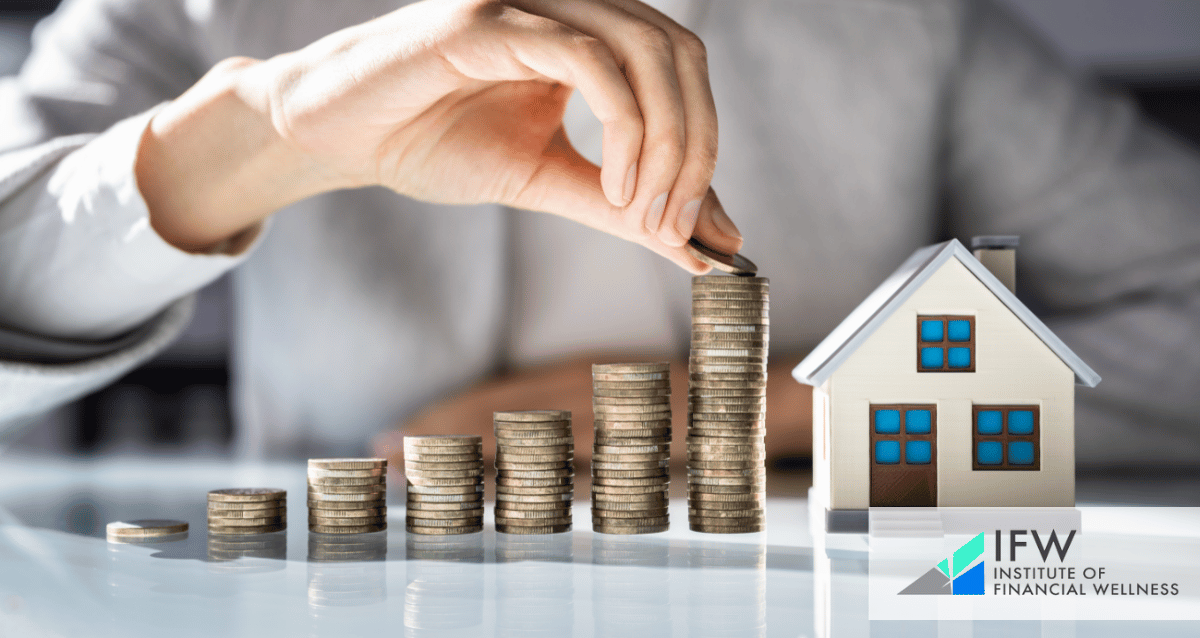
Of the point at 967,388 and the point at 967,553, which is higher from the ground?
the point at 967,388

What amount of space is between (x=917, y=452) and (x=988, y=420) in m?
0.12

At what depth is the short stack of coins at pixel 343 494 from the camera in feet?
4.71

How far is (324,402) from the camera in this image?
2.62 m

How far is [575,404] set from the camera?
248cm

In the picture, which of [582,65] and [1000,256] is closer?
[582,65]

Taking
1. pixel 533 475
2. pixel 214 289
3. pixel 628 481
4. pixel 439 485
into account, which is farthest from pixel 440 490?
pixel 214 289

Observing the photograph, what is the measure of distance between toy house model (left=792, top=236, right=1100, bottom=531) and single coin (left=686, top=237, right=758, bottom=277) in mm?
197

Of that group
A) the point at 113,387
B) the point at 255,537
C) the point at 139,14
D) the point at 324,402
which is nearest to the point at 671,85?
the point at 255,537

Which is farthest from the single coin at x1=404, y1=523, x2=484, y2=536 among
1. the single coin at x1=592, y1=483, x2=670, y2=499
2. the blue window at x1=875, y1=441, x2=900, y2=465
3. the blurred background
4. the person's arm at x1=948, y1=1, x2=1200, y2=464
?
the blurred background

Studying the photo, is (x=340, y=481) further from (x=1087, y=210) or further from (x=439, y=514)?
(x=1087, y=210)

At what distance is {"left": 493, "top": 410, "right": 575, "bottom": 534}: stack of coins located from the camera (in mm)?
1432

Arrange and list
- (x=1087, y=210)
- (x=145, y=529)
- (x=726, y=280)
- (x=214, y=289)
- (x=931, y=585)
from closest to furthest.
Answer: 1. (x=931, y=585)
2. (x=145, y=529)
3. (x=726, y=280)
4. (x=1087, y=210)
5. (x=214, y=289)

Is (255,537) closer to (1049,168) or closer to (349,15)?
(349,15)

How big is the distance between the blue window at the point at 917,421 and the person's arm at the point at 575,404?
962mm
